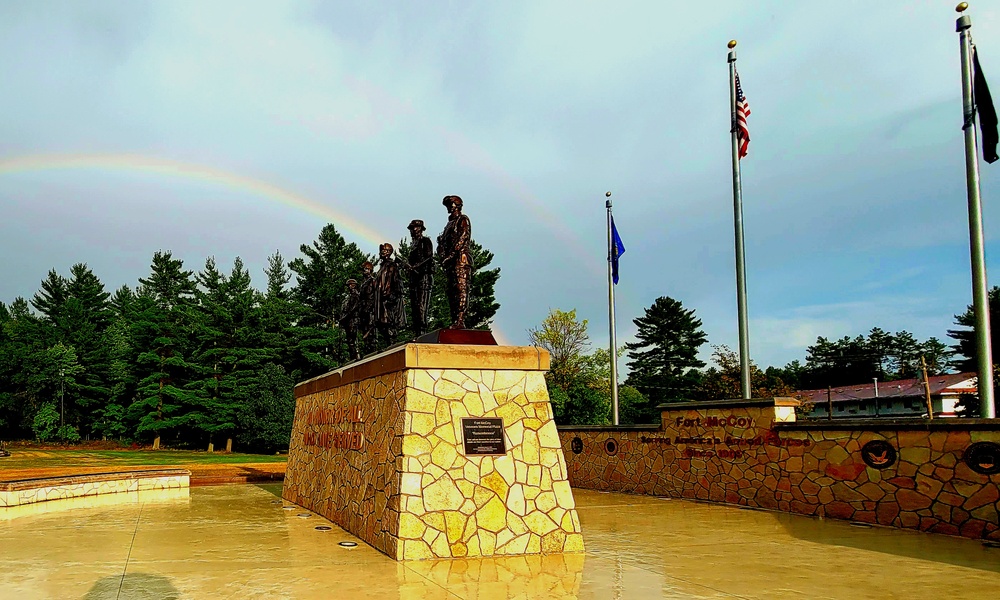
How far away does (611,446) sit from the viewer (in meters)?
14.2

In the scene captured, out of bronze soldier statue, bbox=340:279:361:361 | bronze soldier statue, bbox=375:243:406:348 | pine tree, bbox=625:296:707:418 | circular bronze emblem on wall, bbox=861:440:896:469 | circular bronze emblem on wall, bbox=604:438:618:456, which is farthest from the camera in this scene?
pine tree, bbox=625:296:707:418

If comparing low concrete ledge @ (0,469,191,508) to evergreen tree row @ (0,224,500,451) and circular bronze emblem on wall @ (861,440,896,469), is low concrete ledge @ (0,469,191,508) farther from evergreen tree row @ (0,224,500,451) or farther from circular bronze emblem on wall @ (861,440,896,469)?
evergreen tree row @ (0,224,500,451)

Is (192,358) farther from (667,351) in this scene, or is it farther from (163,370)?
A: (667,351)

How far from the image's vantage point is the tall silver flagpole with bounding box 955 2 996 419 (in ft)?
28.1

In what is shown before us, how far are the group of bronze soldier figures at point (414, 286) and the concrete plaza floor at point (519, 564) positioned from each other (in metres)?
2.88

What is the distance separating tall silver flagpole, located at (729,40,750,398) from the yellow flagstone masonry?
490 centimetres

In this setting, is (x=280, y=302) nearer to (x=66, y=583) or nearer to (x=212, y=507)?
(x=212, y=507)

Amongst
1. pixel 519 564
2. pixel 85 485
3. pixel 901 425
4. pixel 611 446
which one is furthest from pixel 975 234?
pixel 85 485

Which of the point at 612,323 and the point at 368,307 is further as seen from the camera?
the point at 612,323

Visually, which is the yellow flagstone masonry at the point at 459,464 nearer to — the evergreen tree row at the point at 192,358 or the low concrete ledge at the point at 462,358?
the low concrete ledge at the point at 462,358

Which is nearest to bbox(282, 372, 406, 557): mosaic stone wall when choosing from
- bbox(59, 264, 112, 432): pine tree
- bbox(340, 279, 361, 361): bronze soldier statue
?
bbox(340, 279, 361, 361): bronze soldier statue

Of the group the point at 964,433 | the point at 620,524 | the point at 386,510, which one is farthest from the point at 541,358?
the point at 964,433

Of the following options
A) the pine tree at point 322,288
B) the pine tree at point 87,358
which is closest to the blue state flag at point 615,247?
the pine tree at point 322,288

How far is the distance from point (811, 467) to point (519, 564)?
5152 mm
